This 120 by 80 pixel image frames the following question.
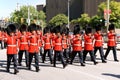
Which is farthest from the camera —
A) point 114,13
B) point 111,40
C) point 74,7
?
point 74,7

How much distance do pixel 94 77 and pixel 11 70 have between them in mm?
3995

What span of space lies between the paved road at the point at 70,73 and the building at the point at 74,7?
92.9 meters

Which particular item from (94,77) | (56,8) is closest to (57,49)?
(94,77)

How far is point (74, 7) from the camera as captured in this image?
12425cm

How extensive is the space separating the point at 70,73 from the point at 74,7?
108611 millimetres

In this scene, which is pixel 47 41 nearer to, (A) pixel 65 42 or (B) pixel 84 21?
(A) pixel 65 42

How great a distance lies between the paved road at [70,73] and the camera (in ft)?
48.8

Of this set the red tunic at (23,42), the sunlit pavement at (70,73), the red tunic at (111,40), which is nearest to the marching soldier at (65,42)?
the sunlit pavement at (70,73)

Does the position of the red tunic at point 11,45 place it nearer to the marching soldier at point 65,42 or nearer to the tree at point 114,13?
the marching soldier at point 65,42

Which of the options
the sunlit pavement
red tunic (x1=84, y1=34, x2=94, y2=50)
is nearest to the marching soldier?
red tunic (x1=84, y1=34, x2=94, y2=50)

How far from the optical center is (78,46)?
18875 millimetres

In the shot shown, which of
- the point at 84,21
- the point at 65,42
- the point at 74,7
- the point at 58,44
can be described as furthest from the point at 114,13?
the point at 58,44

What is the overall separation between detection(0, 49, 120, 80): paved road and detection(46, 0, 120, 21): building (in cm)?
9293

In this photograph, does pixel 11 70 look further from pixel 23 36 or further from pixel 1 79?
pixel 1 79
